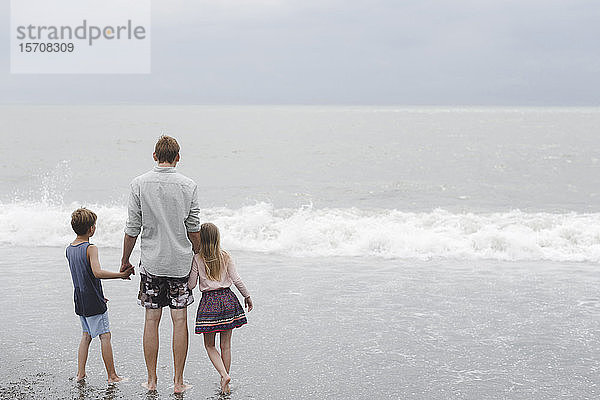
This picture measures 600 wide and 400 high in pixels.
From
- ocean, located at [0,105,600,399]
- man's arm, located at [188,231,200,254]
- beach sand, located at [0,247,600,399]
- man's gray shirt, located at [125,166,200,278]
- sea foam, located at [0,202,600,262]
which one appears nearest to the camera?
man's gray shirt, located at [125,166,200,278]

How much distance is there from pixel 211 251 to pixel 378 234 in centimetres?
622

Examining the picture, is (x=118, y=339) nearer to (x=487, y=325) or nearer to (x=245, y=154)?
(x=487, y=325)

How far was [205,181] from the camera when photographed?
2373 centimetres

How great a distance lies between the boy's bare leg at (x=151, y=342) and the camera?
455cm

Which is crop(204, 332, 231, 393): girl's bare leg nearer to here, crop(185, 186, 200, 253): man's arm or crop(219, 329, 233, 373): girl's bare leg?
crop(219, 329, 233, 373): girl's bare leg

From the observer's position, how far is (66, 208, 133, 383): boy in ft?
14.7

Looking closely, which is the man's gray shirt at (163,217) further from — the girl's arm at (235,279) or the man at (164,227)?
the girl's arm at (235,279)

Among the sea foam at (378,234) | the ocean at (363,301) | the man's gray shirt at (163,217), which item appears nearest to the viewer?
the man's gray shirt at (163,217)

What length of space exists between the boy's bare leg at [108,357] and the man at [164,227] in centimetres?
50

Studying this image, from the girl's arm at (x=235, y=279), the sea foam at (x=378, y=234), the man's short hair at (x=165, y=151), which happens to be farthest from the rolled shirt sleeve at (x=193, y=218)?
the sea foam at (x=378, y=234)

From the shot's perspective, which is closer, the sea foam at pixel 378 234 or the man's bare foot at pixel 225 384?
the man's bare foot at pixel 225 384

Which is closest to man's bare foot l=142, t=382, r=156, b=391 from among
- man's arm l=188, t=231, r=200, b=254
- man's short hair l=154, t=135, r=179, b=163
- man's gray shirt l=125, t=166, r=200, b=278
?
man's gray shirt l=125, t=166, r=200, b=278

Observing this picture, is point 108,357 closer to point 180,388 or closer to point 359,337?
point 180,388

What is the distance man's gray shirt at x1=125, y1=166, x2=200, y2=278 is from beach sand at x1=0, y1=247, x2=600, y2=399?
0.99 metres
